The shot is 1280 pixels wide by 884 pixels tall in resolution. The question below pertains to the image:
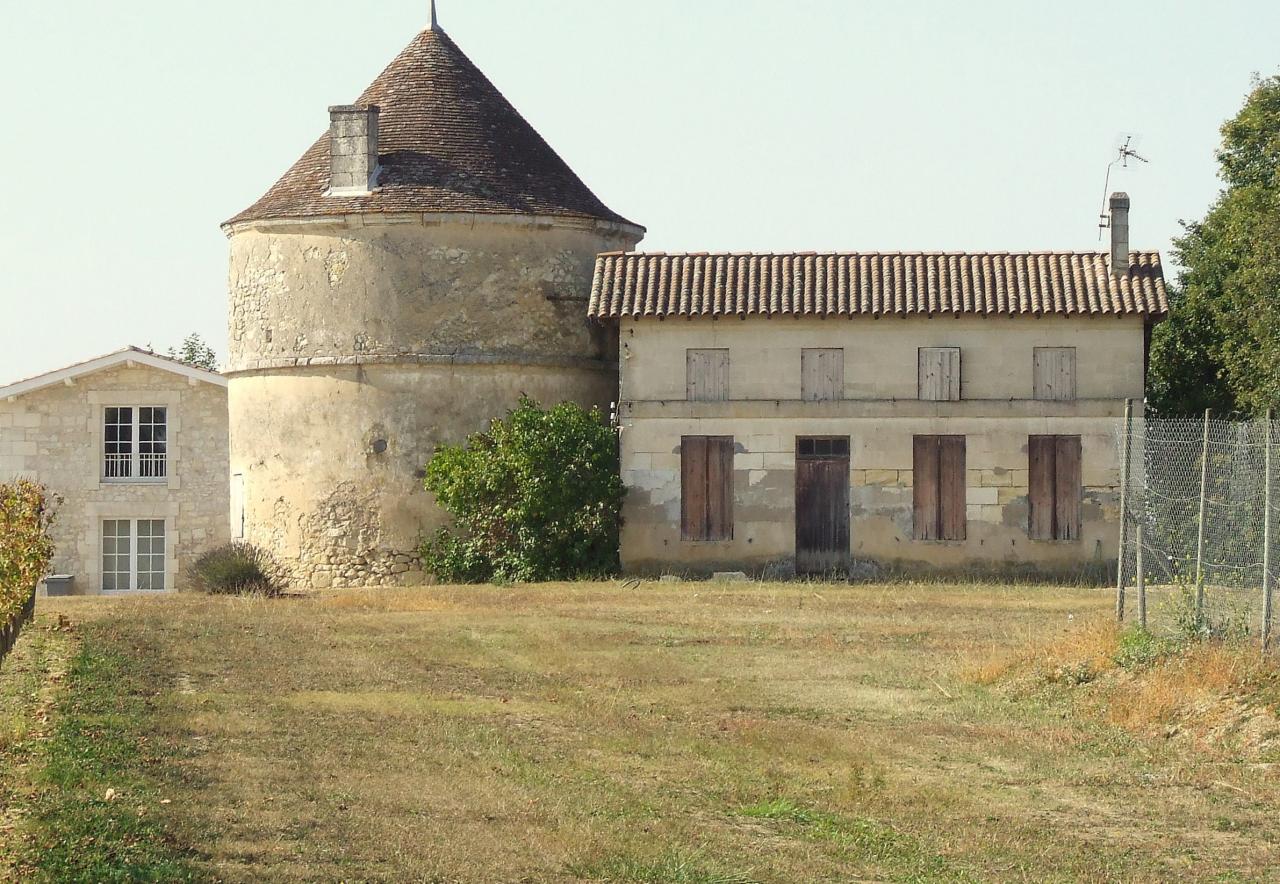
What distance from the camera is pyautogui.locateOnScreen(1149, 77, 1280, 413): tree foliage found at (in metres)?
28.3

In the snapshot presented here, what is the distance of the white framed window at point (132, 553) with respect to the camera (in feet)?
111

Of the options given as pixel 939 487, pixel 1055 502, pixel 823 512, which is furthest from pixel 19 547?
pixel 1055 502

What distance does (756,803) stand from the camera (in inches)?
393

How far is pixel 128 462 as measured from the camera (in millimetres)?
34031

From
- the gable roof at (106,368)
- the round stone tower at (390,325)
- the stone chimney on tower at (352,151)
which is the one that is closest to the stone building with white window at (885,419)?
the round stone tower at (390,325)

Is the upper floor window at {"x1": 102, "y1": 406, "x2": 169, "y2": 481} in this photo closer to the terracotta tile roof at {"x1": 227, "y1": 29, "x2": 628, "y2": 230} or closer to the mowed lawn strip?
the terracotta tile roof at {"x1": 227, "y1": 29, "x2": 628, "y2": 230}

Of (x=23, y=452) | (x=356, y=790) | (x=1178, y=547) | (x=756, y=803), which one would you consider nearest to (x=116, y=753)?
(x=356, y=790)

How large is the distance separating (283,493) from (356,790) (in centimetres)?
1982

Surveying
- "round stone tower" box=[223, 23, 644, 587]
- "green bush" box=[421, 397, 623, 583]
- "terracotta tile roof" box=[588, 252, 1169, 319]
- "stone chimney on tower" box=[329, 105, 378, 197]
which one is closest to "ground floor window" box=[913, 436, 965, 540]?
"terracotta tile roof" box=[588, 252, 1169, 319]

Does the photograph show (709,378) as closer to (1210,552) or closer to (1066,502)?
(1066,502)

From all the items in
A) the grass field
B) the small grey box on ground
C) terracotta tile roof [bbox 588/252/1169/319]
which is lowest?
the small grey box on ground

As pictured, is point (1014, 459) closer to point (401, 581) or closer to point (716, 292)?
point (716, 292)

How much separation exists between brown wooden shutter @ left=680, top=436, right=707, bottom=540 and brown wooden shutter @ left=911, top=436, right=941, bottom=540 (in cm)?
318

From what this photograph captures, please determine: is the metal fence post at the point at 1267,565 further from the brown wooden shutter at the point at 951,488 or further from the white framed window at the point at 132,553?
the white framed window at the point at 132,553
